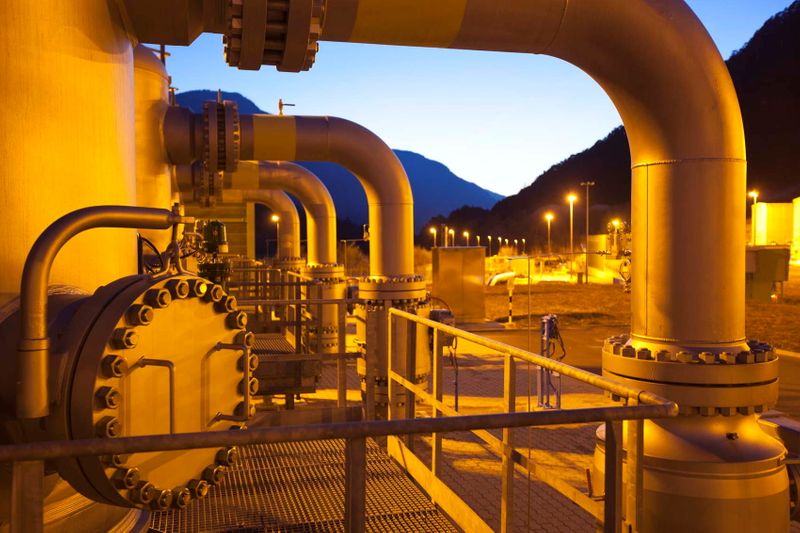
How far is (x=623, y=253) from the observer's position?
14.0ft

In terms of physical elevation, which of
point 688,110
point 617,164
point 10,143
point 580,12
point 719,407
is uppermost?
point 617,164

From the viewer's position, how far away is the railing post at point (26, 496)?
4.99ft

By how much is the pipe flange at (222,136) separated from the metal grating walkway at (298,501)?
96.4 inches

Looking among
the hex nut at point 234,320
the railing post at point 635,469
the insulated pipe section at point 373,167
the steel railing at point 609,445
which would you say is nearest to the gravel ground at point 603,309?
the insulated pipe section at point 373,167

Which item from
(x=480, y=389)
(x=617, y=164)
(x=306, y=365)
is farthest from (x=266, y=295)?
(x=617, y=164)

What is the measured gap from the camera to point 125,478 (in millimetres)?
1872

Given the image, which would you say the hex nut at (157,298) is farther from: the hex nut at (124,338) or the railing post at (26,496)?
the railing post at (26,496)

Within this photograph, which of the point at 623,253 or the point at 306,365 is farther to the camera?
the point at 306,365

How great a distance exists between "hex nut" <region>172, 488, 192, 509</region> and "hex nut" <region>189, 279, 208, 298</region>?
23.8 inches

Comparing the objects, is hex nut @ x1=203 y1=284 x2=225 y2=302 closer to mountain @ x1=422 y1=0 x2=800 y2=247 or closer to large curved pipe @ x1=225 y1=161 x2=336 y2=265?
large curved pipe @ x1=225 y1=161 x2=336 y2=265

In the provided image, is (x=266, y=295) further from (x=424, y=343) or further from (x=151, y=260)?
(x=151, y=260)

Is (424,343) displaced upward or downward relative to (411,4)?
downward

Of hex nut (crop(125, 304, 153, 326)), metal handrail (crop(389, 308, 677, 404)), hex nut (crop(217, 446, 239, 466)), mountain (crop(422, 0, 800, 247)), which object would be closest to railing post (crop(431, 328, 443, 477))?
metal handrail (crop(389, 308, 677, 404))

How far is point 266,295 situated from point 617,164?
87.1 meters
